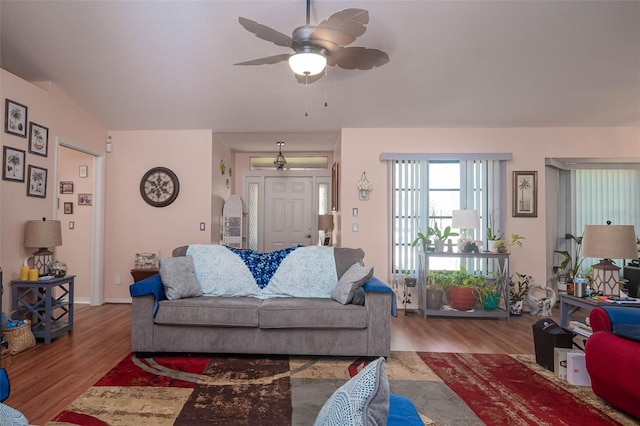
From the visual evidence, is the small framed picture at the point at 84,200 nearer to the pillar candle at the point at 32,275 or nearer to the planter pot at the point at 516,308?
the pillar candle at the point at 32,275

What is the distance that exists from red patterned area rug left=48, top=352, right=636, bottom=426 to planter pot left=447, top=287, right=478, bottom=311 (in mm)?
1312

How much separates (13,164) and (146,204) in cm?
171

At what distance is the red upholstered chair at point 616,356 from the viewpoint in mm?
1964

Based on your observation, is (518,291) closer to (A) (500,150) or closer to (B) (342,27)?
(A) (500,150)

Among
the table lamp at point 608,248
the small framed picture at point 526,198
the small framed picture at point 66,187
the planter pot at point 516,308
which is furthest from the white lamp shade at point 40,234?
the small framed picture at point 526,198

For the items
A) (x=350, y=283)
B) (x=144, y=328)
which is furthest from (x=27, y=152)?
(x=350, y=283)

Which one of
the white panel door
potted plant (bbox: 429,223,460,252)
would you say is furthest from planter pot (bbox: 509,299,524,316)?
the white panel door

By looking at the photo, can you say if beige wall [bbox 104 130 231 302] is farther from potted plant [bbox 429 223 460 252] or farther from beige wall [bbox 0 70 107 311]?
potted plant [bbox 429 223 460 252]

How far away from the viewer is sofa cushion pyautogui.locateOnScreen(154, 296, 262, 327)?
9.57ft

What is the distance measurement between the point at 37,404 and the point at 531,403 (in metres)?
3.10

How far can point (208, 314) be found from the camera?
9.60 feet

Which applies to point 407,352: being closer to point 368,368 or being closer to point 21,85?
point 368,368

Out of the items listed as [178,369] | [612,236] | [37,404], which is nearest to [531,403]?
[612,236]

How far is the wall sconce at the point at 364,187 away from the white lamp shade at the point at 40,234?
11.6ft
